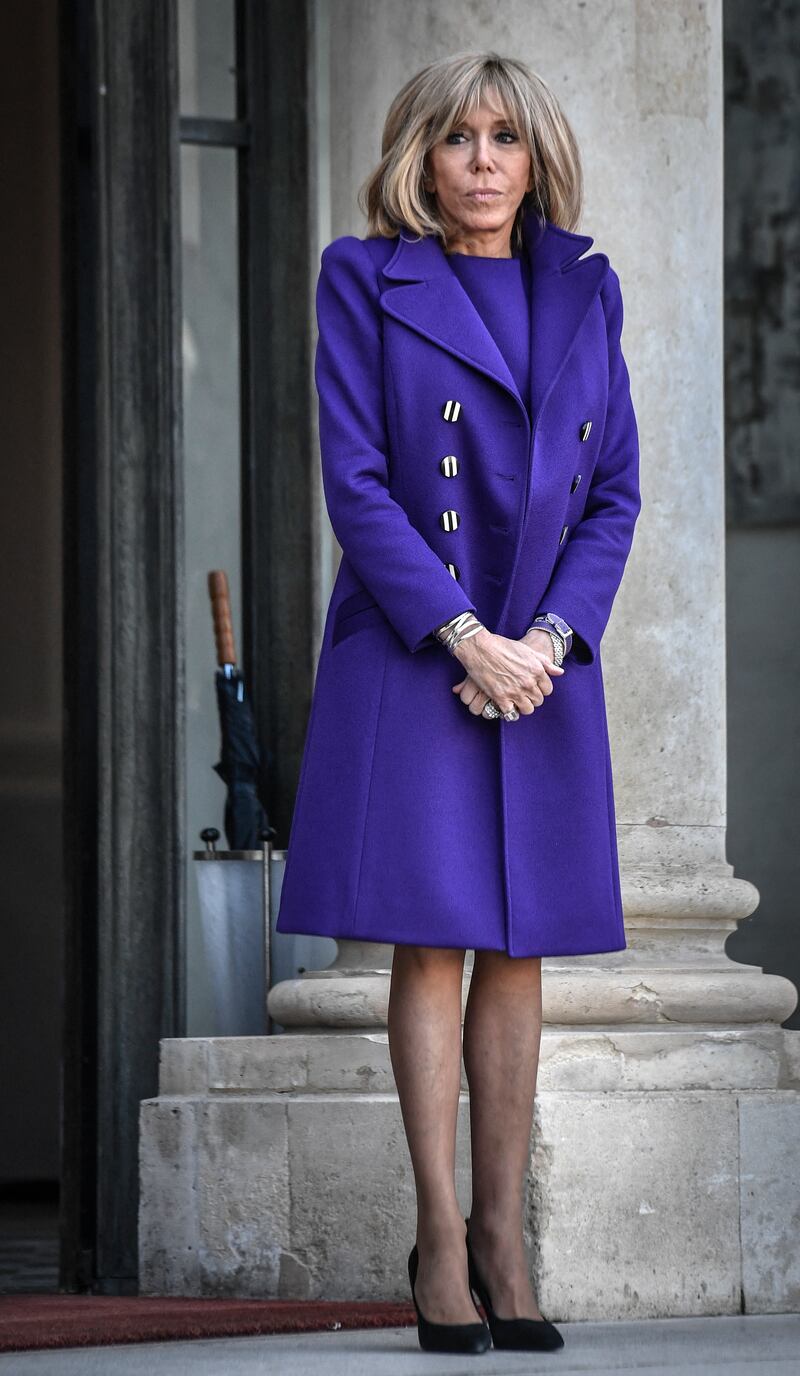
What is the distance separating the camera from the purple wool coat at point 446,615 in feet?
10.6

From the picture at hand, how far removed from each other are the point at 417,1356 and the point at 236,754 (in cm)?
222

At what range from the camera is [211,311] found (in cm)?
545

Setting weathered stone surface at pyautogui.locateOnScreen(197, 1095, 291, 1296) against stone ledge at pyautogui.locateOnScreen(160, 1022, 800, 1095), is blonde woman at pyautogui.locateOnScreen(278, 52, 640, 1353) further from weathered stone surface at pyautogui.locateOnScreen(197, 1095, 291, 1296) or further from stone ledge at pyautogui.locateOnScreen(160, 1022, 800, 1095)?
weathered stone surface at pyautogui.locateOnScreen(197, 1095, 291, 1296)

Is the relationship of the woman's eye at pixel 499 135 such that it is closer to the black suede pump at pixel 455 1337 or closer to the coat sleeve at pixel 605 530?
the coat sleeve at pixel 605 530

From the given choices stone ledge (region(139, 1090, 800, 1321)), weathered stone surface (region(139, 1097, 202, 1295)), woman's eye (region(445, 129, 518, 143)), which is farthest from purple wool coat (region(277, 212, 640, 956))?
weathered stone surface (region(139, 1097, 202, 1295))

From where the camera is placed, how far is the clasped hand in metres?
3.21

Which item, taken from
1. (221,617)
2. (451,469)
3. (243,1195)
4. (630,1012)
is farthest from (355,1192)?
(221,617)

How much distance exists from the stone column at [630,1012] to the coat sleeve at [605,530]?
0.94 meters

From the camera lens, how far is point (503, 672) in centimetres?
320

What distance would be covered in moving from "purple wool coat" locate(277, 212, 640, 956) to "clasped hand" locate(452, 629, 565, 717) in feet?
0.17

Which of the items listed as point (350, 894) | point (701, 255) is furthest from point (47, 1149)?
point (350, 894)

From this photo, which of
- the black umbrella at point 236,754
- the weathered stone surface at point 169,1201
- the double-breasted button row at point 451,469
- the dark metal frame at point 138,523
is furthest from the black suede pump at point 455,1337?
the black umbrella at point 236,754

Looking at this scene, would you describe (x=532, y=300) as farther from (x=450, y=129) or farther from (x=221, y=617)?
(x=221, y=617)

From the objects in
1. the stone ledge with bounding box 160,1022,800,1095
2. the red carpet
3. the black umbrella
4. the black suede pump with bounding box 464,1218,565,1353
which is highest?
the black umbrella
